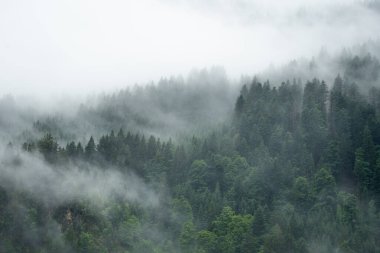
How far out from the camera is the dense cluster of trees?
12381cm

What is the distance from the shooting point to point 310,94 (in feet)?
586

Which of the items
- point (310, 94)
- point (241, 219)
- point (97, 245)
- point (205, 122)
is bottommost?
point (97, 245)

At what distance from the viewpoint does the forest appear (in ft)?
408

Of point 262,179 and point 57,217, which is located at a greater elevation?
point 262,179

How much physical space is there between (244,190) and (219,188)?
6.75 meters

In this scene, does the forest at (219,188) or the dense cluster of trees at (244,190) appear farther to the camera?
the forest at (219,188)

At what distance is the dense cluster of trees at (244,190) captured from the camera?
124m

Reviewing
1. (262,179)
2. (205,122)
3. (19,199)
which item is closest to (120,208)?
(19,199)

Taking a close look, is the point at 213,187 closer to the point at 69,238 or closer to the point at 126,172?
the point at 126,172

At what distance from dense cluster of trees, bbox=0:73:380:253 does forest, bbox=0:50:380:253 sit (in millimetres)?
292

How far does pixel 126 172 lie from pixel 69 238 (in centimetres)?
3013

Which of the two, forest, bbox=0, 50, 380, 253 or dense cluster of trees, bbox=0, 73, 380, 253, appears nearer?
dense cluster of trees, bbox=0, 73, 380, 253

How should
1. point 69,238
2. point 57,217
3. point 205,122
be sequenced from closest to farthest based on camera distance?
1. point 69,238
2. point 57,217
3. point 205,122

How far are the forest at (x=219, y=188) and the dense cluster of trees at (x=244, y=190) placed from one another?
292 millimetres
